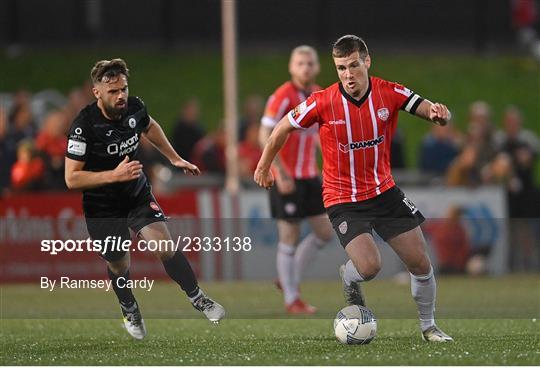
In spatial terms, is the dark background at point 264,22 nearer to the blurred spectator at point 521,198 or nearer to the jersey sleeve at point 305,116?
the blurred spectator at point 521,198

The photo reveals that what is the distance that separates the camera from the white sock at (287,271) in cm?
1340

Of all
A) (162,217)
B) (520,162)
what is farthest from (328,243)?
(520,162)

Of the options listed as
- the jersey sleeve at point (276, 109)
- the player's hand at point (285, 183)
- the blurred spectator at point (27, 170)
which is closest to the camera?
the player's hand at point (285, 183)

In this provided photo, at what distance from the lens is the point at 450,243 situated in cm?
1689

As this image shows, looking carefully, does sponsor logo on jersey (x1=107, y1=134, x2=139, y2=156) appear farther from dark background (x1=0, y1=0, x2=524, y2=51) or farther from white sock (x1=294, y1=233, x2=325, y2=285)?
dark background (x1=0, y1=0, x2=524, y2=51)

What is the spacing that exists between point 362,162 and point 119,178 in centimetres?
182

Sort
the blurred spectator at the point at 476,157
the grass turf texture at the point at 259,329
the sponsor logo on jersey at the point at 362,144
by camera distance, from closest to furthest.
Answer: the grass turf texture at the point at 259,329 < the sponsor logo on jersey at the point at 362,144 < the blurred spectator at the point at 476,157

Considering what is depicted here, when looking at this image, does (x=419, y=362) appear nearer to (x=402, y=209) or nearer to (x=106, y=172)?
(x=402, y=209)

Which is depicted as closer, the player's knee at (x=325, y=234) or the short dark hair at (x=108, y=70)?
the short dark hair at (x=108, y=70)

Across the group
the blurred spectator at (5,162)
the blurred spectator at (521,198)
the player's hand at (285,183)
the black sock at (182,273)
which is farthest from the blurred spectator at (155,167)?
the black sock at (182,273)

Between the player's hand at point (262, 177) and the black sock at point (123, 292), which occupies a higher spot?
the player's hand at point (262, 177)

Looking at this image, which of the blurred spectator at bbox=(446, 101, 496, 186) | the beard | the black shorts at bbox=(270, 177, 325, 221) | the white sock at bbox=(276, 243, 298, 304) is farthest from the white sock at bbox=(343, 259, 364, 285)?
the blurred spectator at bbox=(446, 101, 496, 186)

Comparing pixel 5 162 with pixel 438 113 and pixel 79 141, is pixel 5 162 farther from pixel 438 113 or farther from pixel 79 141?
pixel 438 113

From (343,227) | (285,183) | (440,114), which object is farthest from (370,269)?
(285,183)
